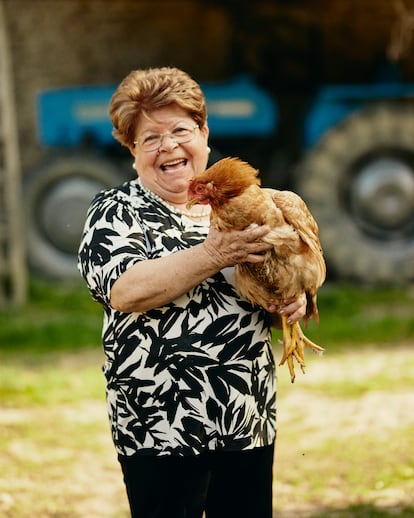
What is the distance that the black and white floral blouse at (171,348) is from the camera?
2516mm

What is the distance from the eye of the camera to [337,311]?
27.1 feet

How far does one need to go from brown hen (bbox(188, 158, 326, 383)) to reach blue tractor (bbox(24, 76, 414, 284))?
6.68m

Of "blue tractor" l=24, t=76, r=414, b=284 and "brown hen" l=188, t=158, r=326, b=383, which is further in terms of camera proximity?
"blue tractor" l=24, t=76, r=414, b=284

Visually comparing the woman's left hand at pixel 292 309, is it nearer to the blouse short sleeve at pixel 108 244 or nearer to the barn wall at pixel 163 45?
the blouse short sleeve at pixel 108 244

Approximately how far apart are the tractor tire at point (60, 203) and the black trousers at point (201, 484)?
6.98 metres

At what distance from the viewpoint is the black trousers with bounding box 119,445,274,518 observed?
8.46ft

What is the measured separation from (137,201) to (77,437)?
3.13 metres

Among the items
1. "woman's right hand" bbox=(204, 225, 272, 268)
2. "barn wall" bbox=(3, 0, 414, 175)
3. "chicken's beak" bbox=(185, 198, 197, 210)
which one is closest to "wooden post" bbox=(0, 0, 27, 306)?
→ "barn wall" bbox=(3, 0, 414, 175)

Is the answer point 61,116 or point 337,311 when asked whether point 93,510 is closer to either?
point 337,311

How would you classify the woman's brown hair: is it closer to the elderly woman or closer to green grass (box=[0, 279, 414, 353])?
the elderly woman

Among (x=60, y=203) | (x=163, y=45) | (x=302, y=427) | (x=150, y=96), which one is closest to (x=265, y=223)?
(x=150, y=96)

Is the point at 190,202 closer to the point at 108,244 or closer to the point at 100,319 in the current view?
the point at 108,244

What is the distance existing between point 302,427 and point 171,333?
3.06m

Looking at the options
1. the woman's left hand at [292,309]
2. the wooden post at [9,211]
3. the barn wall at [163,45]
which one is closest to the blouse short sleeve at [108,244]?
the woman's left hand at [292,309]
